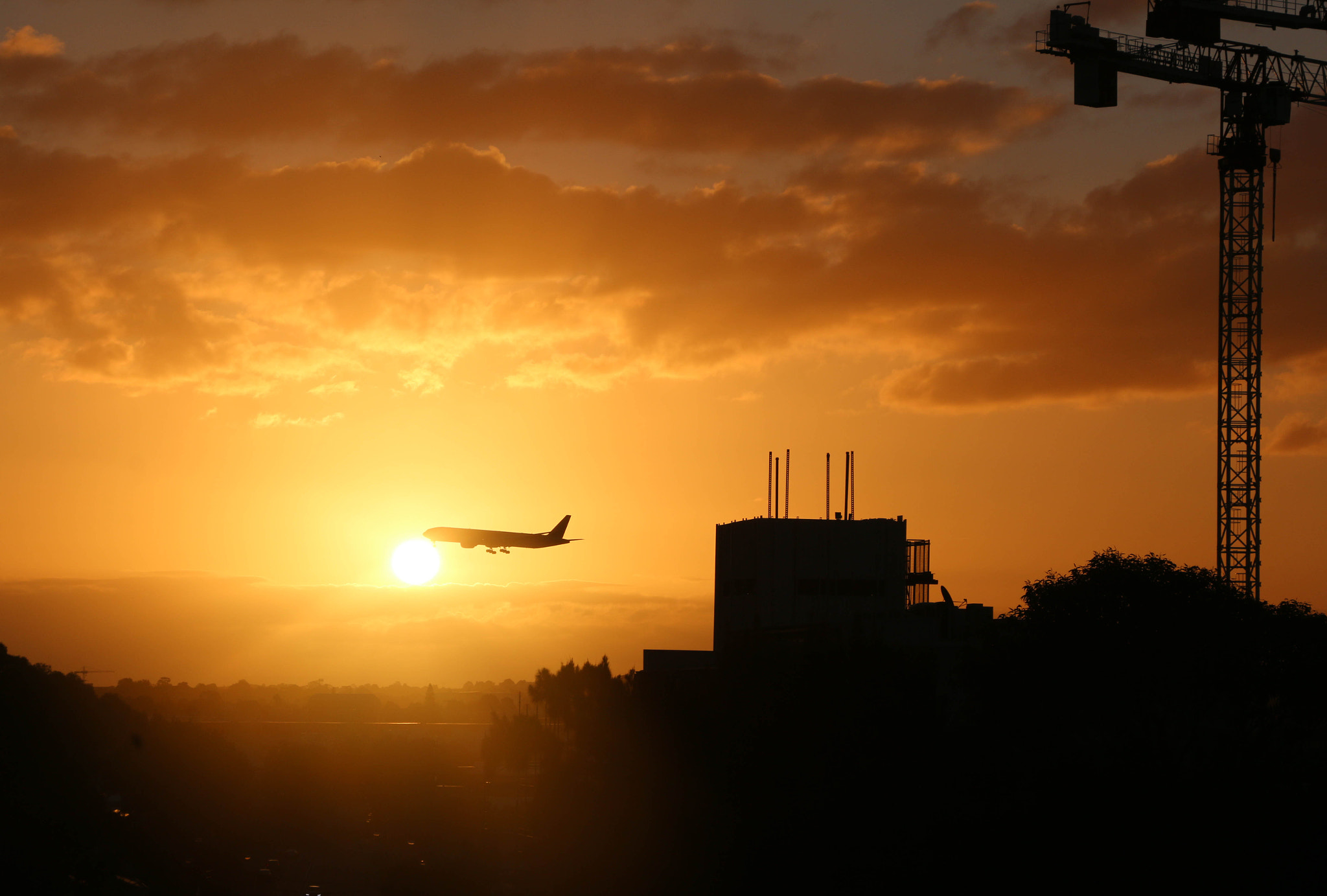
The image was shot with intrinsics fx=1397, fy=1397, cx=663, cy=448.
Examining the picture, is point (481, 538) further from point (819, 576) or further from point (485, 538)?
point (819, 576)

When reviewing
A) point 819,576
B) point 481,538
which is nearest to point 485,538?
point 481,538

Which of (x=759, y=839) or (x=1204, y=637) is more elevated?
(x=1204, y=637)

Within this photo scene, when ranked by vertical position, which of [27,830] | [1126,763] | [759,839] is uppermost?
[1126,763]

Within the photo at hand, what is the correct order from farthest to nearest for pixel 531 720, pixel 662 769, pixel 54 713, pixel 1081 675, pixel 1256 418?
pixel 54 713 → pixel 1256 418 → pixel 531 720 → pixel 662 769 → pixel 1081 675

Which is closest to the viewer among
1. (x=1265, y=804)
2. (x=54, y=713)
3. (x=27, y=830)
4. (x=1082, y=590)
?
(x=1265, y=804)

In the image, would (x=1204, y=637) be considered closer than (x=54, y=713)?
Yes

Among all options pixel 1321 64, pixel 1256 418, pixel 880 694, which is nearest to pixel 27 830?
pixel 880 694

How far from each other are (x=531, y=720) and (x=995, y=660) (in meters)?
37.2

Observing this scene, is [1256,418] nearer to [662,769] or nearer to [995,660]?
[995,660]

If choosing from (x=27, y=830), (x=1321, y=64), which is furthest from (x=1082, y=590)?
(x=27, y=830)

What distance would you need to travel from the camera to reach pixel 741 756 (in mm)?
82375

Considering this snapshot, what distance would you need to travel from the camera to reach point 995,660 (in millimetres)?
79812

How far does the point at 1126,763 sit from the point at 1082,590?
16.4 metres

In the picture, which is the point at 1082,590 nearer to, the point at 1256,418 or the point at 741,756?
the point at 741,756
